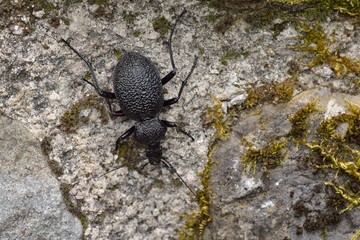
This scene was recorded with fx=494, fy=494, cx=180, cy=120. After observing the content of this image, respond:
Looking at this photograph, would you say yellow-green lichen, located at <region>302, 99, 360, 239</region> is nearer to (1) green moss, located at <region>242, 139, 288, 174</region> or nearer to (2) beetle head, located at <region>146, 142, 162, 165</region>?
(1) green moss, located at <region>242, 139, 288, 174</region>

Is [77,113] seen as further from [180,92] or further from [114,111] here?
[180,92]

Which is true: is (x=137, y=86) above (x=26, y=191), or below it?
above

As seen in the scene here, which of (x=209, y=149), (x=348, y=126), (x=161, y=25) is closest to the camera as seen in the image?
(x=348, y=126)

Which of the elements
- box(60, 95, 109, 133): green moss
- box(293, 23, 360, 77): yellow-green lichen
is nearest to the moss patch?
box(293, 23, 360, 77): yellow-green lichen

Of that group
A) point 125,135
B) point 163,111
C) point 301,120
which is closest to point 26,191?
point 125,135

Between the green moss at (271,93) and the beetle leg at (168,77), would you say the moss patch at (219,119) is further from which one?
the beetle leg at (168,77)

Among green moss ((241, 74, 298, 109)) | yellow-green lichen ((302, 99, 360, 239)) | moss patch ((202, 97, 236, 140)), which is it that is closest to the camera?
yellow-green lichen ((302, 99, 360, 239))

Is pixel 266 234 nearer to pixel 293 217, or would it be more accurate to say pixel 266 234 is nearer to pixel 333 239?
pixel 293 217

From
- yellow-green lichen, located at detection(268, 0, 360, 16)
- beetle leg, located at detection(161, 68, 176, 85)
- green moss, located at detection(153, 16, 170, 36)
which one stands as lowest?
beetle leg, located at detection(161, 68, 176, 85)
